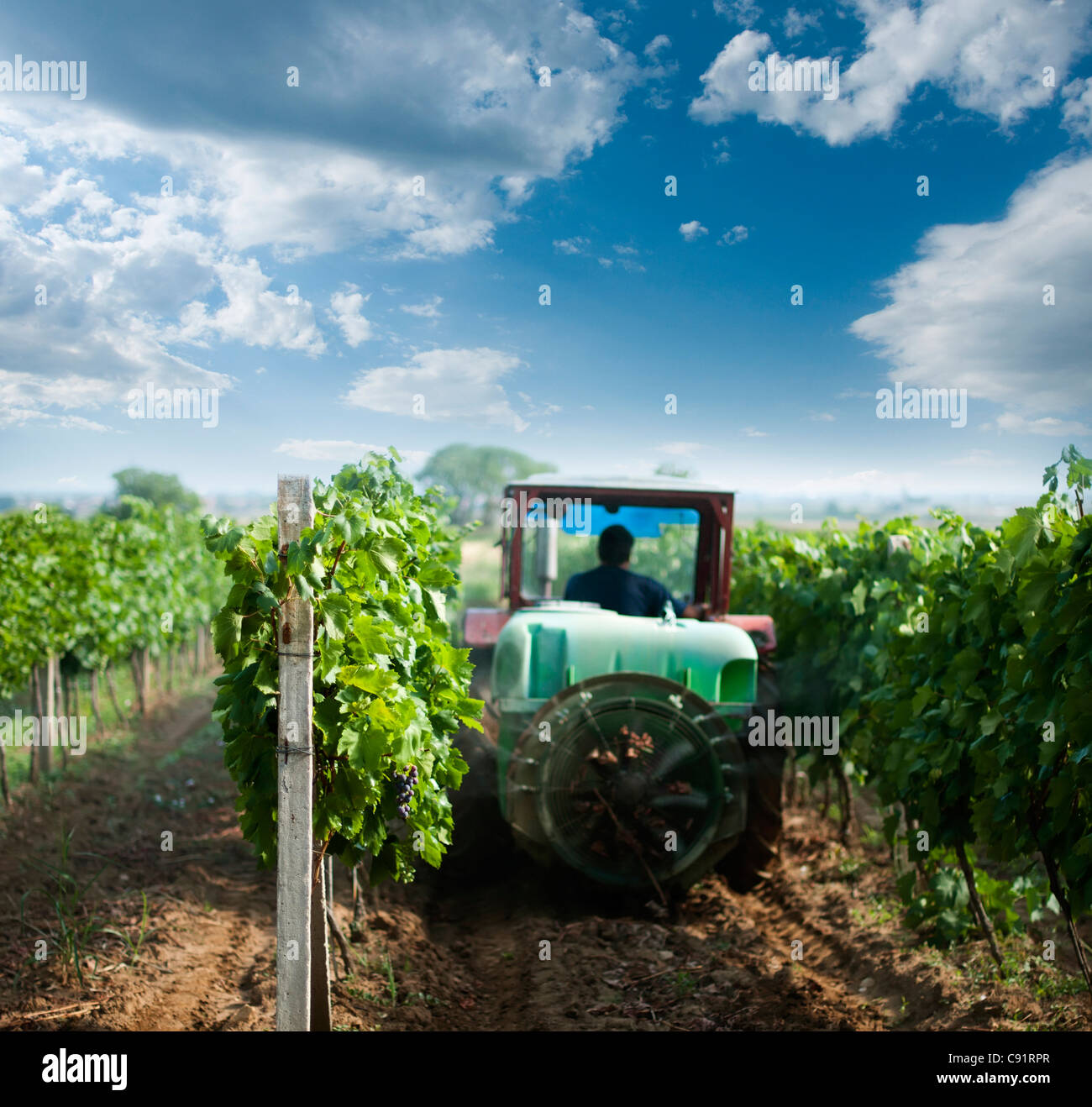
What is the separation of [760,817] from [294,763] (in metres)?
3.21

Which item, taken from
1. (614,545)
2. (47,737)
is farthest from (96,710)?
(614,545)

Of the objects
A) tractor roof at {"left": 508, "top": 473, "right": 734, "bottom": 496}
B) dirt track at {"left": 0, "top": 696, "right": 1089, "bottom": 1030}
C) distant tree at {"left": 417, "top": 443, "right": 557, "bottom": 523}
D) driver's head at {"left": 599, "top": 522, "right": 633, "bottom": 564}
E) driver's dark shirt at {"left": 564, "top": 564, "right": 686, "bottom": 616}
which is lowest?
dirt track at {"left": 0, "top": 696, "right": 1089, "bottom": 1030}

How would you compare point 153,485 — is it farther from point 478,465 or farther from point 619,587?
point 619,587

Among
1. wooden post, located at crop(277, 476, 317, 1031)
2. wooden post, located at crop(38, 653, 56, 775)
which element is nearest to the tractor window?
wooden post, located at crop(277, 476, 317, 1031)

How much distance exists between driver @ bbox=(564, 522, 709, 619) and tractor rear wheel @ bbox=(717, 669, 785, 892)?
2.52ft

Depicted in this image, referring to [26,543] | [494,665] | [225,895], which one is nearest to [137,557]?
[26,543]

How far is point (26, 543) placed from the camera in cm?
833

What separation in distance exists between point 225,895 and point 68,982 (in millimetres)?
1342

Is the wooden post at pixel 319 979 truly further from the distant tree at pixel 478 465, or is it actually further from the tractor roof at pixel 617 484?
the distant tree at pixel 478 465

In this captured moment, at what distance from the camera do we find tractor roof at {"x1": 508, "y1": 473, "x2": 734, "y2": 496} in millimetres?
5551

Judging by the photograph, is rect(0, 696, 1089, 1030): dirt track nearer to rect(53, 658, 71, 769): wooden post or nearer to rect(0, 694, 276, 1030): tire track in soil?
rect(0, 694, 276, 1030): tire track in soil

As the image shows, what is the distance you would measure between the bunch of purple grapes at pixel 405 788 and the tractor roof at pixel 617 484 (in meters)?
2.46

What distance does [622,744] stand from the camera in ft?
14.9
